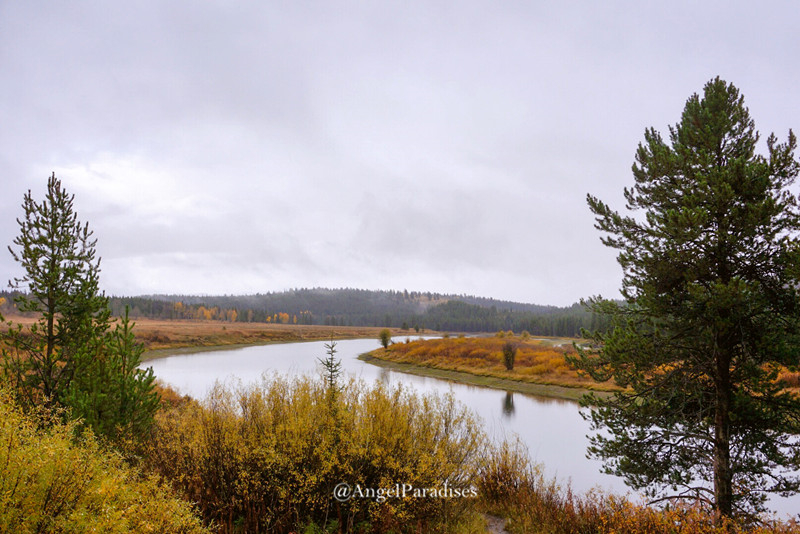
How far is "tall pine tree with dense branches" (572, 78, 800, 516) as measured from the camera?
28.9ft

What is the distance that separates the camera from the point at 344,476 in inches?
318

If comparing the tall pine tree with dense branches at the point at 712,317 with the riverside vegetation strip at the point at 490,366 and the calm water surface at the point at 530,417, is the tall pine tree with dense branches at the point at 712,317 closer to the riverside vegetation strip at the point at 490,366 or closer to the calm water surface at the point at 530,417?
the calm water surface at the point at 530,417

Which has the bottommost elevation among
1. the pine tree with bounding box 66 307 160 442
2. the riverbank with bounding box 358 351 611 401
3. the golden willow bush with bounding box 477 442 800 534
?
the riverbank with bounding box 358 351 611 401

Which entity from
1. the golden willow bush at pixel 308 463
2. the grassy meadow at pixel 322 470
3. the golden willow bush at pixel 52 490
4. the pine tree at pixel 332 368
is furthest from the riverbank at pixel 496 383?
the golden willow bush at pixel 52 490

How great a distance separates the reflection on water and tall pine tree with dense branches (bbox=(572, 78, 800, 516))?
20741 mm

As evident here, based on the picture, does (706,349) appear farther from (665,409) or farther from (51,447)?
(51,447)

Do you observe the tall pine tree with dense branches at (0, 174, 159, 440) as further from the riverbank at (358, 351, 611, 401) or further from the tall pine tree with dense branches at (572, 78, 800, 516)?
the riverbank at (358, 351, 611, 401)

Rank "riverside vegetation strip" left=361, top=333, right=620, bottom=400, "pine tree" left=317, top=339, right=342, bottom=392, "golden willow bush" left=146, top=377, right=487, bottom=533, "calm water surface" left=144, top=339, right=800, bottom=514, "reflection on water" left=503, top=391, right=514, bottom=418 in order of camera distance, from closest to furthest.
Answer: "golden willow bush" left=146, top=377, right=487, bottom=533
"pine tree" left=317, top=339, right=342, bottom=392
"calm water surface" left=144, top=339, right=800, bottom=514
"reflection on water" left=503, top=391, right=514, bottom=418
"riverside vegetation strip" left=361, top=333, right=620, bottom=400

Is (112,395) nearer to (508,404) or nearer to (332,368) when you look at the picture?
(332,368)

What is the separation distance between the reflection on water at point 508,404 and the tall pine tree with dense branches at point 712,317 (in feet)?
68.0

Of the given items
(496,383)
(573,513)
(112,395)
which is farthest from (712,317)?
(496,383)

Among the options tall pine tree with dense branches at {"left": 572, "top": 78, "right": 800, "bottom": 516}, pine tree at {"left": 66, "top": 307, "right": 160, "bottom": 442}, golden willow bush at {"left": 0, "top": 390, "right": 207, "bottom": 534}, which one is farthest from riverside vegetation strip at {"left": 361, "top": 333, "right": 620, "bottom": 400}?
golden willow bush at {"left": 0, "top": 390, "right": 207, "bottom": 534}

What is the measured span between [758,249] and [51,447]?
12870mm

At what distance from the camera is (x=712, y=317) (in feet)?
29.8
